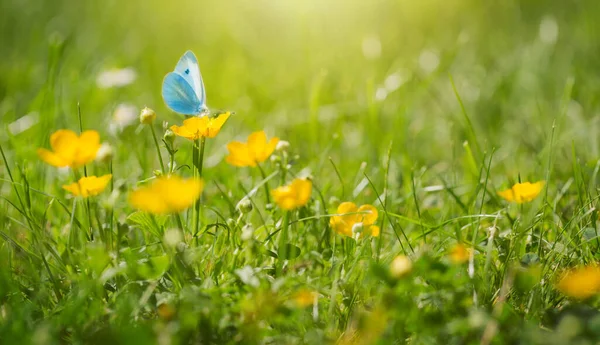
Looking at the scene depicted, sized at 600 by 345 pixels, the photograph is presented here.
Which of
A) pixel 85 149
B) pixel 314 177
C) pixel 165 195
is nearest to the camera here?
pixel 165 195

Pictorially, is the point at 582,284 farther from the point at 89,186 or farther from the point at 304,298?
the point at 89,186

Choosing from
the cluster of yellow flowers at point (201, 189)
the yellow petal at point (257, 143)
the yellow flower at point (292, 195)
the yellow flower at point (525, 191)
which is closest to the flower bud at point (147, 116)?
the cluster of yellow flowers at point (201, 189)

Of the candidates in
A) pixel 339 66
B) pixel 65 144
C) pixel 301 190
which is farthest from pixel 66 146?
pixel 339 66

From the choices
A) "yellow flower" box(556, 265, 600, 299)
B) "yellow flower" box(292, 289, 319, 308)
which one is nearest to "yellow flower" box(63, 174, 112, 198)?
"yellow flower" box(292, 289, 319, 308)

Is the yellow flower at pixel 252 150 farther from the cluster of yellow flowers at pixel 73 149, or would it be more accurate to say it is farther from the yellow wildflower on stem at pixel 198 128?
the cluster of yellow flowers at pixel 73 149

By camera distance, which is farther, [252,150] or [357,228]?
[252,150]

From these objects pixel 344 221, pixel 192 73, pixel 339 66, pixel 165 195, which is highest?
pixel 192 73

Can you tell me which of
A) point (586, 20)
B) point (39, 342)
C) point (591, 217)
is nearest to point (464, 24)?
point (586, 20)
